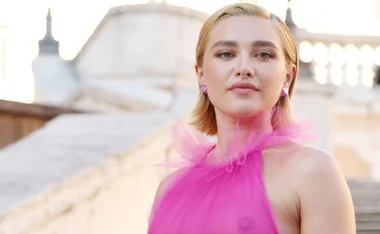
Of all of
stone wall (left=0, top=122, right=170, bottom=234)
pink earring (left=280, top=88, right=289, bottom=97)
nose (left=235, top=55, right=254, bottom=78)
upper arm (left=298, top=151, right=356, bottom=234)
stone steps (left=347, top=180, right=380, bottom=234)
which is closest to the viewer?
upper arm (left=298, top=151, right=356, bottom=234)

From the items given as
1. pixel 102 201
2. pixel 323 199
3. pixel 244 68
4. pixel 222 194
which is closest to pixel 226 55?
pixel 244 68

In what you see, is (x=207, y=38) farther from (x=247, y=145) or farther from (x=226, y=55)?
(x=247, y=145)

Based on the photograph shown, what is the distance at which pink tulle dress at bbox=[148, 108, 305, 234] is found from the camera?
1936mm

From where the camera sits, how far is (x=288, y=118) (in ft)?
7.16

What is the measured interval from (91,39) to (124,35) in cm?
64

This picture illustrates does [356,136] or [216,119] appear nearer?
[216,119]

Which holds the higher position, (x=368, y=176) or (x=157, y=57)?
(x=157, y=57)

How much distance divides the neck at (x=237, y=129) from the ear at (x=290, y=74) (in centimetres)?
8

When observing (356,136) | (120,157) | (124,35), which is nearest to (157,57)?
(124,35)

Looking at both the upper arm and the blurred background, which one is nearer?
the upper arm

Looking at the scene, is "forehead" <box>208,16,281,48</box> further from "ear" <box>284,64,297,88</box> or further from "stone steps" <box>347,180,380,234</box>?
"stone steps" <box>347,180,380,234</box>

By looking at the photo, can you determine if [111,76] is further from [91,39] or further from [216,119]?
[216,119]

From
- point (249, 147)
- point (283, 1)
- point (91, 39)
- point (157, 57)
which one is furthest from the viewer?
point (283, 1)

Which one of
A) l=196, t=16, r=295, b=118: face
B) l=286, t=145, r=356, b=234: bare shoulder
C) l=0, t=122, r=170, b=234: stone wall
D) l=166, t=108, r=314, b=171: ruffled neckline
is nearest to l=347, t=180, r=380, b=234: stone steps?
l=0, t=122, r=170, b=234: stone wall
